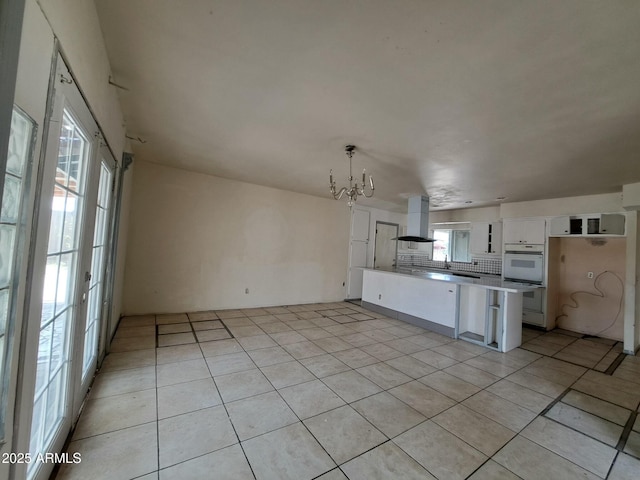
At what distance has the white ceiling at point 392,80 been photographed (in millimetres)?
1310

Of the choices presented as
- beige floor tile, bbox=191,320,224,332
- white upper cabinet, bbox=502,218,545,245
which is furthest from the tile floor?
white upper cabinet, bbox=502,218,545,245

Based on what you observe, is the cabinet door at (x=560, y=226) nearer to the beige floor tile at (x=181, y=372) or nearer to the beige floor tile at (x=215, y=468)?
the beige floor tile at (x=215, y=468)

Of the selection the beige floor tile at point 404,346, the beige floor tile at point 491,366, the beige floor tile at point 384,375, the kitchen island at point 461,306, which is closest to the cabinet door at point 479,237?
the kitchen island at point 461,306

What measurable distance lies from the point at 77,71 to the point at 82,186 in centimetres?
69

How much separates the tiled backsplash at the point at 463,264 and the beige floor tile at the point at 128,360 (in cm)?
628

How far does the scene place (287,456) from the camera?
63.4 inches

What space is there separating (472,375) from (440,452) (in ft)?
4.64

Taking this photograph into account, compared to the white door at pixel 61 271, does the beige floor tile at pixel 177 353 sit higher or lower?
lower

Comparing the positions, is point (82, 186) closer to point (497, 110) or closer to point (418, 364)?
point (497, 110)

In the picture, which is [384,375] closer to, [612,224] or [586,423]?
[586,423]

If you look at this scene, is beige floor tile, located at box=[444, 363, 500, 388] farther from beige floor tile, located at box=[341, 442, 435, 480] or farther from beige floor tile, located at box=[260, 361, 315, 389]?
beige floor tile, located at box=[260, 361, 315, 389]

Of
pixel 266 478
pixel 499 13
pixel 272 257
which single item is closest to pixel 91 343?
pixel 266 478

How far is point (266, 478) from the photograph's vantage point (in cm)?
145

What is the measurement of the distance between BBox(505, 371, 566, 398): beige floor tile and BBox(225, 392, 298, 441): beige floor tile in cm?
246
